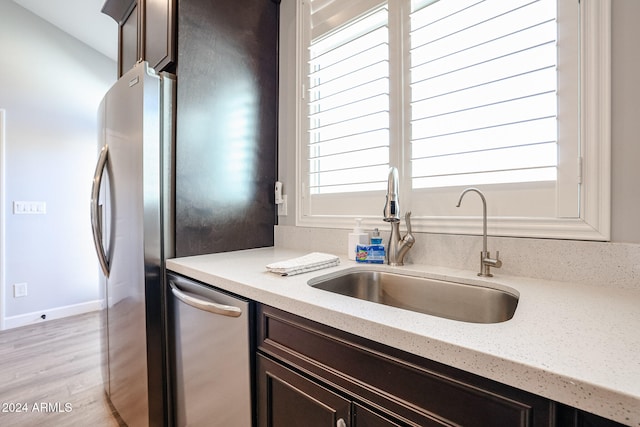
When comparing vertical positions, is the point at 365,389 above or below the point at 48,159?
below

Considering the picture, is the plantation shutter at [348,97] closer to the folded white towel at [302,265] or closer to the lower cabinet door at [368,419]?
the folded white towel at [302,265]

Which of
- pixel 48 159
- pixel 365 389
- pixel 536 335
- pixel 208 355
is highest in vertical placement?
pixel 48 159

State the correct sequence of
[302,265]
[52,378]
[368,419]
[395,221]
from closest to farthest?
[368,419] < [302,265] < [395,221] < [52,378]

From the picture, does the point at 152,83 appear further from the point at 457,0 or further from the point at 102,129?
the point at 457,0

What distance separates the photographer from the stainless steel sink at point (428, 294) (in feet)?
2.90

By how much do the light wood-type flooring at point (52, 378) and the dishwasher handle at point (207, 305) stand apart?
3.21ft

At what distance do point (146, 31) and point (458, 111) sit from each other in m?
1.65

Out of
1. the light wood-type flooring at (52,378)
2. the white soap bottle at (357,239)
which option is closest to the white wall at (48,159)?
the light wood-type flooring at (52,378)

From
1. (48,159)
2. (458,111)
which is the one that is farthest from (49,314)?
(458,111)

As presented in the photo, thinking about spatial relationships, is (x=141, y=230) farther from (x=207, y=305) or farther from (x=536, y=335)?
(x=536, y=335)

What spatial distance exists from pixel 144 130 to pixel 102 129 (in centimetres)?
65

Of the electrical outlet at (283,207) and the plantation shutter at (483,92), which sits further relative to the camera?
the electrical outlet at (283,207)

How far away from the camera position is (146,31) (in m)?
1.56

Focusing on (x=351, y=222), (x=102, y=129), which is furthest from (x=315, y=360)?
Answer: (x=102, y=129)
